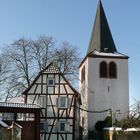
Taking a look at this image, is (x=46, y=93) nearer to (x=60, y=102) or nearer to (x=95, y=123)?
(x=60, y=102)

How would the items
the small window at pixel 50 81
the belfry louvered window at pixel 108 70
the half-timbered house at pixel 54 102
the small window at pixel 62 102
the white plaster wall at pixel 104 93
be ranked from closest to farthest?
the half-timbered house at pixel 54 102
the small window at pixel 62 102
the small window at pixel 50 81
the white plaster wall at pixel 104 93
the belfry louvered window at pixel 108 70

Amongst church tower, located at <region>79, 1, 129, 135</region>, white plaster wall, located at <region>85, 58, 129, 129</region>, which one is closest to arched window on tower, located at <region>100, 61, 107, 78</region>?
church tower, located at <region>79, 1, 129, 135</region>

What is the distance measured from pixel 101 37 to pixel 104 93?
8.00 meters

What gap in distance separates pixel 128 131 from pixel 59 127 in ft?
27.4

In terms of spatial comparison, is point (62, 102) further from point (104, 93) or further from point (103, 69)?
point (103, 69)

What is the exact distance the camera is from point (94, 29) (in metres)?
53.9

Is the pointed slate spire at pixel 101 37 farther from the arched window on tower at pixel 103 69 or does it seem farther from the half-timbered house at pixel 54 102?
the half-timbered house at pixel 54 102

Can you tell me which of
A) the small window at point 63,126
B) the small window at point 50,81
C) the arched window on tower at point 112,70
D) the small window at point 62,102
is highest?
the arched window on tower at point 112,70

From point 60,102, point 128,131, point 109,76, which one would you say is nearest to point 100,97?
point 109,76

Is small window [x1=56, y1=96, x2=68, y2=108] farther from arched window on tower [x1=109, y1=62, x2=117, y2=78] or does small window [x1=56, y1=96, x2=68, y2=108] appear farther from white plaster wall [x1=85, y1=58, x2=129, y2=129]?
arched window on tower [x1=109, y1=62, x2=117, y2=78]

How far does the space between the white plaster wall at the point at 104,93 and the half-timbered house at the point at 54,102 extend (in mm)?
8469

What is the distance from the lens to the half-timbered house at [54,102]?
39094 millimetres

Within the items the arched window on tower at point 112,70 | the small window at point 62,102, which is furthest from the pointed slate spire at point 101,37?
the small window at point 62,102

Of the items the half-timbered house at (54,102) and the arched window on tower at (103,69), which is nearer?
the half-timbered house at (54,102)
